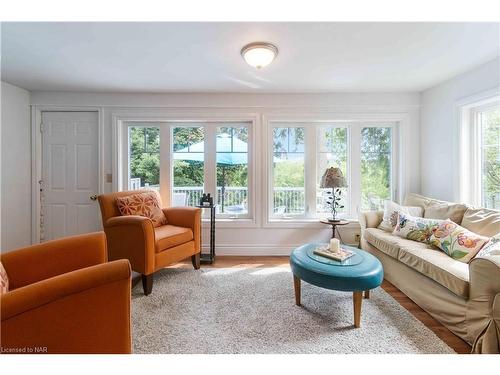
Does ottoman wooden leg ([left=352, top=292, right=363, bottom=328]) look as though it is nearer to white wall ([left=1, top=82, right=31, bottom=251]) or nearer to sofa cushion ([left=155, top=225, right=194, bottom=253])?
sofa cushion ([left=155, top=225, right=194, bottom=253])

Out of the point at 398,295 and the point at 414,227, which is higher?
the point at 414,227

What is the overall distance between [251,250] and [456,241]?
2.16m

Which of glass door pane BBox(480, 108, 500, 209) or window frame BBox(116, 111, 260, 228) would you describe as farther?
window frame BBox(116, 111, 260, 228)

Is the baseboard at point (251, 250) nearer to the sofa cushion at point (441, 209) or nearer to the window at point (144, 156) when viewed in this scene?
the sofa cushion at point (441, 209)

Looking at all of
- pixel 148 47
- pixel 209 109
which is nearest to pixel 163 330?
pixel 148 47

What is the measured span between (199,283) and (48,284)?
153cm

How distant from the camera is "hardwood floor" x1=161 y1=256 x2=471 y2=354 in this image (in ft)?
4.92

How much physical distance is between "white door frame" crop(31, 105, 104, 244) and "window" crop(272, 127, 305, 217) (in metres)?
2.38

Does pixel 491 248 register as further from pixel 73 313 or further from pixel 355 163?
pixel 73 313

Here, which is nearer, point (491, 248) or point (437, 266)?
point (491, 248)

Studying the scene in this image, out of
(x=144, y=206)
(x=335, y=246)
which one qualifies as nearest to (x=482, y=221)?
→ (x=335, y=246)

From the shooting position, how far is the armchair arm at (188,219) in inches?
102

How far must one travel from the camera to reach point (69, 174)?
314cm

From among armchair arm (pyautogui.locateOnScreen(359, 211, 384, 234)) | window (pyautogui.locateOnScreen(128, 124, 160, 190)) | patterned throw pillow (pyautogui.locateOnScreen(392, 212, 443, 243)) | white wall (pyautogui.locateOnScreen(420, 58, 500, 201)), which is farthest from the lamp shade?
window (pyautogui.locateOnScreen(128, 124, 160, 190))
